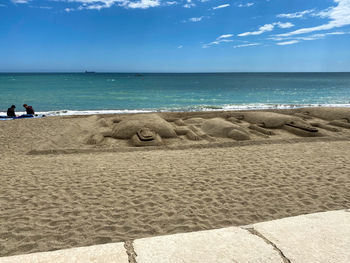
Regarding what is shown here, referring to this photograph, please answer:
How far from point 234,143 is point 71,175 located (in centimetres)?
562

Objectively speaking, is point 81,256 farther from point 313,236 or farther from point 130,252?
point 313,236

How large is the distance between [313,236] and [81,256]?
236cm

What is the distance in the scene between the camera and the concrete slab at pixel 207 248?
2322mm

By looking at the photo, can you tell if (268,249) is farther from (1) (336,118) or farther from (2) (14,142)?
(1) (336,118)

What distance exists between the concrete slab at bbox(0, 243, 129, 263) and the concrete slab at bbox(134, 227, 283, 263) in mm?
187

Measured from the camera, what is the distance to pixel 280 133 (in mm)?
11297

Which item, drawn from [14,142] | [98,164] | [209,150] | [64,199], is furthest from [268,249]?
[14,142]

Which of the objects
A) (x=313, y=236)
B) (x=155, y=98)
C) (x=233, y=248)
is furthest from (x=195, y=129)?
(x=155, y=98)

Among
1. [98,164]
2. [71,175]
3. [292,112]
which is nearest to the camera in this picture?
[71,175]

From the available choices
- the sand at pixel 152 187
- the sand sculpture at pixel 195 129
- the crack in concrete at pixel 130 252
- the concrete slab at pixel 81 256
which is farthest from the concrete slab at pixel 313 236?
the sand sculpture at pixel 195 129

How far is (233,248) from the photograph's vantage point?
250 cm

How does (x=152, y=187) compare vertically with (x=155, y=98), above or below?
below

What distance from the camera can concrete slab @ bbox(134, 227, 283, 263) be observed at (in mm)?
2322

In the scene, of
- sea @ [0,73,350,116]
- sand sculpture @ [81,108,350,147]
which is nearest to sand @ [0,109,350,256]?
sand sculpture @ [81,108,350,147]
